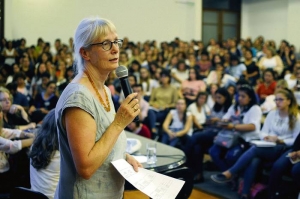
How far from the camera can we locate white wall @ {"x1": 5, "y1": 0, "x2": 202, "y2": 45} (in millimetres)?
6169

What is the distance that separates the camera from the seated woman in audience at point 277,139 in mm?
3900

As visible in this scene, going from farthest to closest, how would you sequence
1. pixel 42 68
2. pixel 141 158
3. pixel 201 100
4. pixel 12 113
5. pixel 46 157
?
pixel 42 68, pixel 201 100, pixel 12 113, pixel 141 158, pixel 46 157

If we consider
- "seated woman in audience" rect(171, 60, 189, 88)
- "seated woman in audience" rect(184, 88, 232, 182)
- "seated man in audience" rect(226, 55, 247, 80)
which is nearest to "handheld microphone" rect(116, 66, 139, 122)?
"seated woman in audience" rect(184, 88, 232, 182)

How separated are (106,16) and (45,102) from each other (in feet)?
4.94

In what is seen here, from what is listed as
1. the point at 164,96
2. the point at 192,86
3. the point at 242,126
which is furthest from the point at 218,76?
the point at 242,126

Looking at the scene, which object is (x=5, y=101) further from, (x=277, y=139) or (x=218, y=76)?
(x=218, y=76)

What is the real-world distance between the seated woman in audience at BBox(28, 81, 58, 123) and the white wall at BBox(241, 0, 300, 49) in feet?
25.7

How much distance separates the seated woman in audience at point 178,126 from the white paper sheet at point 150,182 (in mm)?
3479

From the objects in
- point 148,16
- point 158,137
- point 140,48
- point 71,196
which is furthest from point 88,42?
point 140,48

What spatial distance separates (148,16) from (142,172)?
5689 millimetres

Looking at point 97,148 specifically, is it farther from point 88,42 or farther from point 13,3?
point 13,3

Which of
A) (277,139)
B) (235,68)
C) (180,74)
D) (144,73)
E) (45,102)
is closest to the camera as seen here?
(277,139)

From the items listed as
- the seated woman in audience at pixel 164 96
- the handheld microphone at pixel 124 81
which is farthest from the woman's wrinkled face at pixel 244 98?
the handheld microphone at pixel 124 81

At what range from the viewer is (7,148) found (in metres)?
3.25
